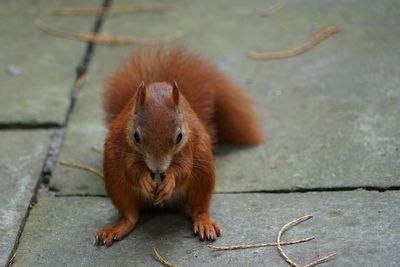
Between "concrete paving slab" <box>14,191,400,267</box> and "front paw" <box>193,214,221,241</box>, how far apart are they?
29 millimetres

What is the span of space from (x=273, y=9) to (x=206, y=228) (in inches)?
96.8

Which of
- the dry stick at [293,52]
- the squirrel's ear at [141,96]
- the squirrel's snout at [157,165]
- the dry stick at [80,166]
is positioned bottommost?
the dry stick at [80,166]

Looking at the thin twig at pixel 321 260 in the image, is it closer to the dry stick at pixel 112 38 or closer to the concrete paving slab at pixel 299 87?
the concrete paving slab at pixel 299 87

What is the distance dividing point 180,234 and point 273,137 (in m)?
0.90

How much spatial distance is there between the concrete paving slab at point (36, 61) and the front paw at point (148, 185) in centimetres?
124

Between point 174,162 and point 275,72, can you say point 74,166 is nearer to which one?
point 174,162

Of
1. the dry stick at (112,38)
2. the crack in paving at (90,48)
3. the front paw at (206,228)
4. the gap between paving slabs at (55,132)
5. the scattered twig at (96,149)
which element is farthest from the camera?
the dry stick at (112,38)

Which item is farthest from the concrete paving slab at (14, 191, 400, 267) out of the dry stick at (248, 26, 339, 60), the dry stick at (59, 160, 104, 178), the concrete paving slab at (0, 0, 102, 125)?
the dry stick at (248, 26, 339, 60)

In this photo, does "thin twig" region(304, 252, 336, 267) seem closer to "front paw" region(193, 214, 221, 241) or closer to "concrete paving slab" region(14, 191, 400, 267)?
"concrete paving slab" region(14, 191, 400, 267)

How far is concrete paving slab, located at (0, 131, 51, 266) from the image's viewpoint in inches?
119

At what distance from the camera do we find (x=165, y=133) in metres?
2.66

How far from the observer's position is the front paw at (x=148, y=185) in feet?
9.11

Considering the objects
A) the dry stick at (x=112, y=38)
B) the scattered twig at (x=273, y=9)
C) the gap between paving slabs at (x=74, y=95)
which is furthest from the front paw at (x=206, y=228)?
the scattered twig at (x=273, y=9)

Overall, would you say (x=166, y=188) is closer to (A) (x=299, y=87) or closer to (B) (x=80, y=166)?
(B) (x=80, y=166)
